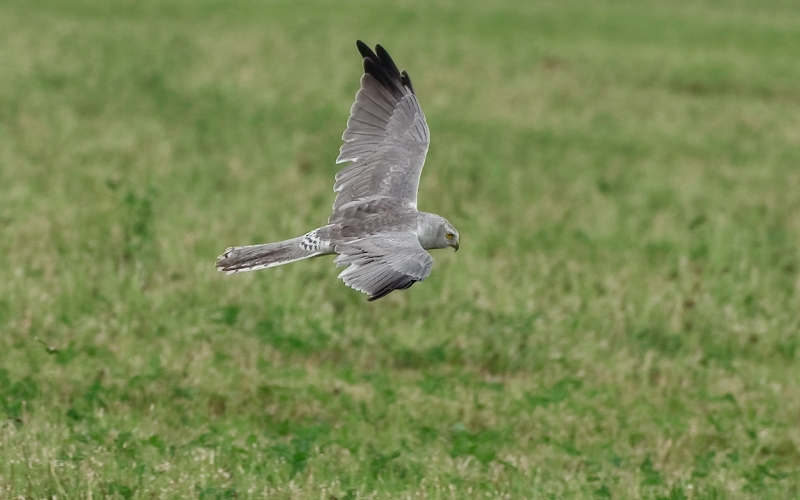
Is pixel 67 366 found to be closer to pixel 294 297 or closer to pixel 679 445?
pixel 294 297

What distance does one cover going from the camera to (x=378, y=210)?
27.6 feet

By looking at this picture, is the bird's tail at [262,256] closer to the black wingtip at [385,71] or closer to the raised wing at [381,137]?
the raised wing at [381,137]

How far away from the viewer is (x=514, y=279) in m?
11.3

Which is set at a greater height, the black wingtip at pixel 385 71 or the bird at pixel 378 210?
the black wingtip at pixel 385 71

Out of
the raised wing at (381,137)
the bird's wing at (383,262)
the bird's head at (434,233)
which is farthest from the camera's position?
the raised wing at (381,137)

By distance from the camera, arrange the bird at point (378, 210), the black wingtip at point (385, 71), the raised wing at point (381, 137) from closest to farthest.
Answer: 1. the bird at point (378, 210)
2. the raised wing at point (381, 137)
3. the black wingtip at point (385, 71)

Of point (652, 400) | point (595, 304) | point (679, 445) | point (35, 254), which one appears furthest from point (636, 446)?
point (35, 254)

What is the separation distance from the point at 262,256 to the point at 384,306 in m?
2.74

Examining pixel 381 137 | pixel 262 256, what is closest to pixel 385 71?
pixel 381 137

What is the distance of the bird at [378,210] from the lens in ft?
23.2

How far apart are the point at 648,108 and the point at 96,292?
15.1 m

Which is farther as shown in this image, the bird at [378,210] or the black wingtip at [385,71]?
the black wingtip at [385,71]

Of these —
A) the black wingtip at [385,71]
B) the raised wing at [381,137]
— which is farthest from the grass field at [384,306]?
the black wingtip at [385,71]

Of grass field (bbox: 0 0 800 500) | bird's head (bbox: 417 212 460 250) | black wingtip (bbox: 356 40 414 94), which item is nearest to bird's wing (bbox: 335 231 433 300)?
bird's head (bbox: 417 212 460 250)
